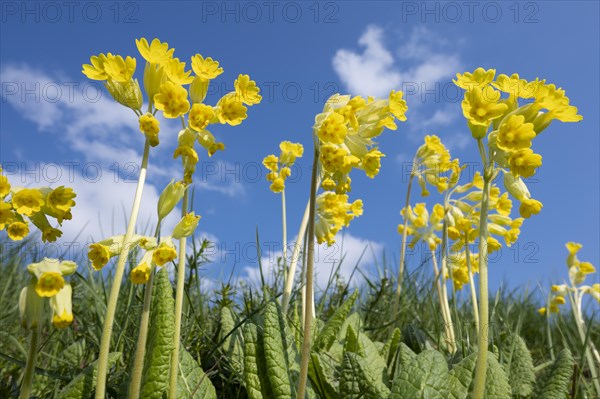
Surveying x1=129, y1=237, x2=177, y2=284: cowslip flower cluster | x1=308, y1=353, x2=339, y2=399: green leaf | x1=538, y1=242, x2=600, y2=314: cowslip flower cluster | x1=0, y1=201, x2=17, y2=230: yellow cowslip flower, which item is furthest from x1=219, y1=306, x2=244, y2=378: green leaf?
x1=538, y1=242, x2=600, y2=314: cowslip flower cluster

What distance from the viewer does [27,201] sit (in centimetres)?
187

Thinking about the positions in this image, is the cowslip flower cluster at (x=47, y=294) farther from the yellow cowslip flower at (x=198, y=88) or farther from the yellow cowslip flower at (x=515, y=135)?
the yellow cowslip flower at (x=515, y=135)

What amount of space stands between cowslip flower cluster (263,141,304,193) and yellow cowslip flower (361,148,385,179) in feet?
4.59

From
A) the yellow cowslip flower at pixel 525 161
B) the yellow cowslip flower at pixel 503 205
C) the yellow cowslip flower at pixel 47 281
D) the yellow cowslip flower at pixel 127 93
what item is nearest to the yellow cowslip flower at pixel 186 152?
the yellow cowslip flower at pixel 127 93

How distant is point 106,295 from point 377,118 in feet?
5.98

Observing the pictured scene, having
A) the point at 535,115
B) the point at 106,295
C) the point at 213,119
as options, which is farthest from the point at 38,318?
the point at 535,115

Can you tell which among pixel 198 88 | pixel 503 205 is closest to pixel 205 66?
pixel 198 88

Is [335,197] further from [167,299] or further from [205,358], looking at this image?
[167,299]

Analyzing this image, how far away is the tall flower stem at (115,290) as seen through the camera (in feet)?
5.05

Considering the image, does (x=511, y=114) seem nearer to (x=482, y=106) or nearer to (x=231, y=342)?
(x=482, y=106)

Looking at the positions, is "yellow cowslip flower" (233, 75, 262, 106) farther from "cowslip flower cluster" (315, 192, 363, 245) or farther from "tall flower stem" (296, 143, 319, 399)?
"cowslip flower cluster" (315, 192, 363, 245)

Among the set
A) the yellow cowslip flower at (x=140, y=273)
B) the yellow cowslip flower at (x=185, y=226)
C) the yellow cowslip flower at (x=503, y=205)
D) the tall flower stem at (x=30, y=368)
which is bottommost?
the tall flower stem at (x=30, y=368)

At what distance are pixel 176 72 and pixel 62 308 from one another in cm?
86

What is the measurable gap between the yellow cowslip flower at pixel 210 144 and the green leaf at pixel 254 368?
781 millimetres
